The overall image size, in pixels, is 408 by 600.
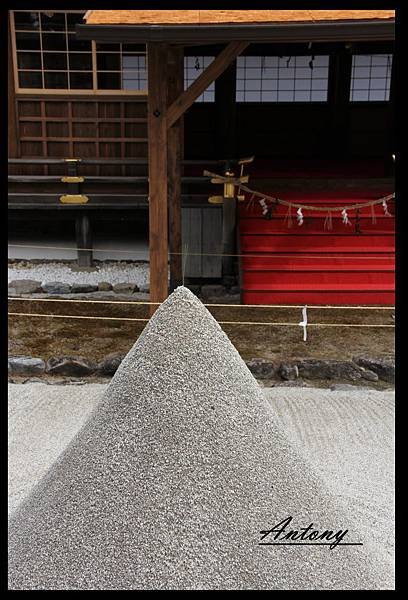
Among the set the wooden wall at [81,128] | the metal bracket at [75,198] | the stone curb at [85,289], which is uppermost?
the wooden wall at [81,128]

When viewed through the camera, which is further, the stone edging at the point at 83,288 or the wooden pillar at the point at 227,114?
the wooden pillar at the point at 227,114

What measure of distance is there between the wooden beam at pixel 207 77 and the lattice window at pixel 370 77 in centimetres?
708

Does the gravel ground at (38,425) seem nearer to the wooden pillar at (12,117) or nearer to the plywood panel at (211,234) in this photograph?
the plywood panel at (211,234)

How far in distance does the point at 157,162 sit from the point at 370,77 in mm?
7717

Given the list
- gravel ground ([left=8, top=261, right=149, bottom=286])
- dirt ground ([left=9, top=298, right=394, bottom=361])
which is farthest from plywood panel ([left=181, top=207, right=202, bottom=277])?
dirt ground ([left=9, top=298, right=394, bottom=361])

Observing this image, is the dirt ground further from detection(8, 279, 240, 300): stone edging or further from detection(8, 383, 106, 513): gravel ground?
detection(8, 383, 106, 513): gravel ground

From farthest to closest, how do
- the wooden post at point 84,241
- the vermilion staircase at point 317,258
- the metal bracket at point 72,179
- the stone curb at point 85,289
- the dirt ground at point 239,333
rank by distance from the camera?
the wooden post at point 84,241 → the metal bracket at point 72,179 → the stone curb at point 85,289 → the vermilion staircase at point 317,258 → the dirt ground at point 239,333

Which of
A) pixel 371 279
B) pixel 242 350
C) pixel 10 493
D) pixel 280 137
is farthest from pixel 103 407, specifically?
pixel 280 137

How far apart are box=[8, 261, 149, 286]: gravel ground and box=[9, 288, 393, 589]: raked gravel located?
628 centimetres

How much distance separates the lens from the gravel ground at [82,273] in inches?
364

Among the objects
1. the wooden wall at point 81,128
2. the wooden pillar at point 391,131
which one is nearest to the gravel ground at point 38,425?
the wooden wall at point 81,128

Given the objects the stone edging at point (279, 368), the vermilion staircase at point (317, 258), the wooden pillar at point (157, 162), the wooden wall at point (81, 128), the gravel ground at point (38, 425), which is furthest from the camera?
the wooden wall at point (81, 128)

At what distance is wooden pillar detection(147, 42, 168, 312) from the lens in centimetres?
634

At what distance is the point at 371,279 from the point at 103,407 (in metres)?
5.97
